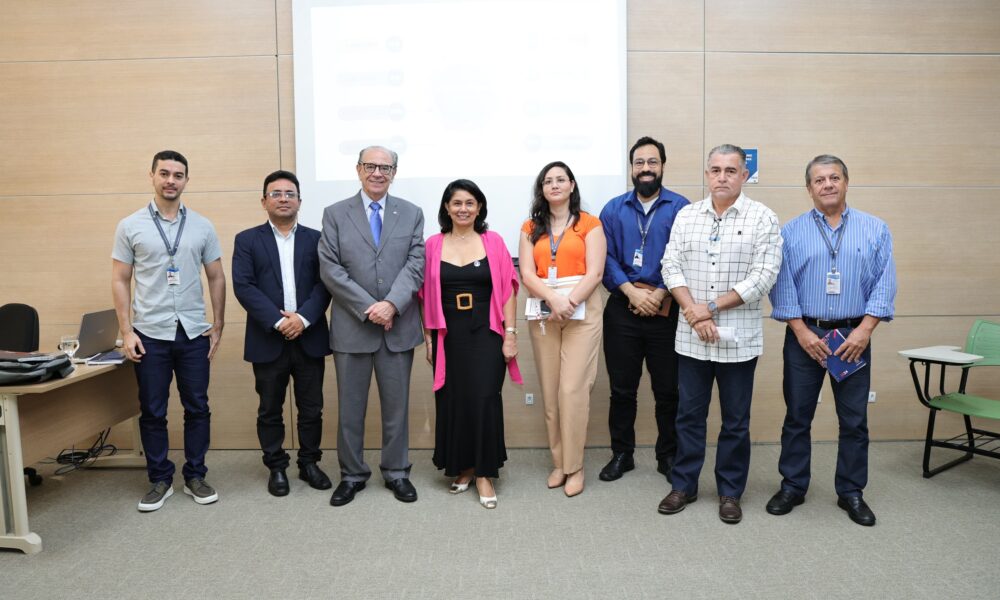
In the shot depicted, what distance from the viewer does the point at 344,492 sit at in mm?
3236

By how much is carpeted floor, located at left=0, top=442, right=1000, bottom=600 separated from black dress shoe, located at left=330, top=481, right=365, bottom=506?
59 millimetres

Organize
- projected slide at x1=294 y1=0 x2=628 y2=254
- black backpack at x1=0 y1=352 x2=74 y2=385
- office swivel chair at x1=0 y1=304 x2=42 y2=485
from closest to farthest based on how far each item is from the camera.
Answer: black backpack at x1=0 y1=352 x2=74 y2=385
office swivel chair at x1=0 y1=304 x2=42 y2=485
projected slide at x1=294 y1=0 x2=628 y2=254

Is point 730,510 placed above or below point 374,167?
below

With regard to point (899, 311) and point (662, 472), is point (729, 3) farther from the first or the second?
point (662, 472)

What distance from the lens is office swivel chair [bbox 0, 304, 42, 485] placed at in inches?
139

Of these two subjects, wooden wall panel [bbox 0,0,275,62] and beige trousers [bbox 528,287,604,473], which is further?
wooden wall panel [bbox 0,0,275,62]

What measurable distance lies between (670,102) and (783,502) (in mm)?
2535

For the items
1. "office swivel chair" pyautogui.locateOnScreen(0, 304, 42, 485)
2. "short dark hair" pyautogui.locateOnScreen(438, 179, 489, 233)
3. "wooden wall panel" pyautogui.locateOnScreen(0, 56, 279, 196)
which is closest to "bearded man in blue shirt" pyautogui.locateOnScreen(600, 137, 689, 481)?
"short dark hair" pyautogui.locateOnScreen(438, 179, 489, 233)

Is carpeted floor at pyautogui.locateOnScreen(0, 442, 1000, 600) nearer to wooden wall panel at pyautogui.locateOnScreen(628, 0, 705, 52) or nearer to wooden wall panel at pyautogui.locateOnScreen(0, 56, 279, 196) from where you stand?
wooden wall panel at pyautogui.locateOnScreen(0, 56, 279, 196)

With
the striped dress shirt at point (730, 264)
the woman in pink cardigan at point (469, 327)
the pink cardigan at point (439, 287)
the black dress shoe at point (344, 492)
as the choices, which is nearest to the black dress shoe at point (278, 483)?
the black dress shoe at point (344, 492)

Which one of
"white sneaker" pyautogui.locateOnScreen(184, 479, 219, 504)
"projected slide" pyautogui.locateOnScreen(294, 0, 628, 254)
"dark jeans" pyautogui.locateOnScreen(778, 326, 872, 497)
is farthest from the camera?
"projected slide" pyautogui.locateOnScreen(294, 0, 628, 254)

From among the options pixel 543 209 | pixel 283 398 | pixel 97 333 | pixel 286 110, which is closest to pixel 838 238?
pixel 543 209

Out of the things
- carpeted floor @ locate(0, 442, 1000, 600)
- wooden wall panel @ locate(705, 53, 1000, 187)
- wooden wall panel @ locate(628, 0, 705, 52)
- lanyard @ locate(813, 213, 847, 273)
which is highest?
wooden wall panel @ locate(628, 0, 705, 52)

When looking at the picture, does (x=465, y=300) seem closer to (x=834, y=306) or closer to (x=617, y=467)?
(x=617, y=467)
